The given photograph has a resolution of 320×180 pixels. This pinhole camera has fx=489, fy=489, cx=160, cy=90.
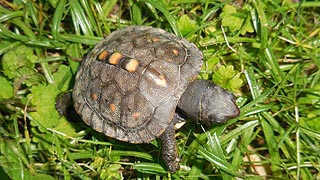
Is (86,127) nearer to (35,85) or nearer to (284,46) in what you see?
(35,85)

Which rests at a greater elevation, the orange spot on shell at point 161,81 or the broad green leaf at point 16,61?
the broad green leaf at point 16,61

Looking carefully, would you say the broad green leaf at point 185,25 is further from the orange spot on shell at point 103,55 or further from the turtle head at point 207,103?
the orange spot on shell at point 103,55

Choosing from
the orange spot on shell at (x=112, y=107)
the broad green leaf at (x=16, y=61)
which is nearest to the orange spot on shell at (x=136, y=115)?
the orange spot on shell at (x=112, y=107)

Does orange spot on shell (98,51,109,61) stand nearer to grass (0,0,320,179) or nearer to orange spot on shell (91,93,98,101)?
orange spot on shell (91,93,98,101)

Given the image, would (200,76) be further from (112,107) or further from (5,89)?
(5,89)

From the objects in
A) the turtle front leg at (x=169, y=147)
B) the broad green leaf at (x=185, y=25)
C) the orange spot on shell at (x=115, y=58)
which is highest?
the broad green leaf at (x=185, y=25)

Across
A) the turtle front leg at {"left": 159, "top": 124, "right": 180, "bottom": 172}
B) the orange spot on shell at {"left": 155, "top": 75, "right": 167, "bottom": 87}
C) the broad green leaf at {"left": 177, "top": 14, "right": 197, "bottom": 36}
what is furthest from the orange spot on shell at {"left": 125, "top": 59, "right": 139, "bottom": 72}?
the broad green leaf at {"left": 177, "top": 14, "right": 197, "bottom": 36}

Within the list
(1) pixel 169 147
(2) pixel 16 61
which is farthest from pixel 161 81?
(2) pixel 16 61

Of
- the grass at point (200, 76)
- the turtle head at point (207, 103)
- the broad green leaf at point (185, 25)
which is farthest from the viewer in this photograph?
the broad green leaf at point (185, 25)
